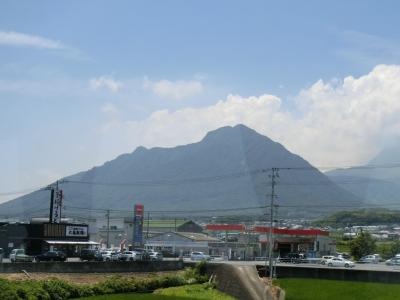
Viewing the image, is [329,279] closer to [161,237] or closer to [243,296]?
[243,296]

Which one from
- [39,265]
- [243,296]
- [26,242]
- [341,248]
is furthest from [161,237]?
[243,296]

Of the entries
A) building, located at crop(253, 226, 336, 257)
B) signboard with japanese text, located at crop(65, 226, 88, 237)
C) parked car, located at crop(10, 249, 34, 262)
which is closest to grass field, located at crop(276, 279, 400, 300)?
parked car, located at crop(10, 249, 34, 262)

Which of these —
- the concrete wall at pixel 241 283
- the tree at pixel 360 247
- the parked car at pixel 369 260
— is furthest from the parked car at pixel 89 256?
the tree at pixel 360 247

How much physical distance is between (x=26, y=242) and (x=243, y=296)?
144ft

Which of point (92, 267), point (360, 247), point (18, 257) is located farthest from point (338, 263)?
point (18, 257)

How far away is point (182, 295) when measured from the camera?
4109 centimetres

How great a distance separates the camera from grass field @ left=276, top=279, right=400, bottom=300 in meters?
36.4

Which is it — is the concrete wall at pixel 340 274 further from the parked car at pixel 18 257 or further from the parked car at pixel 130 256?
the parked car at pixel 18 257

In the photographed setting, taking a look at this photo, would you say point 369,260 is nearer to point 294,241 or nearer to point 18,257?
point 294,241

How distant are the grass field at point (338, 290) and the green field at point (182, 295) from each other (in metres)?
4.36

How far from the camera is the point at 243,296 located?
38438 millimetres

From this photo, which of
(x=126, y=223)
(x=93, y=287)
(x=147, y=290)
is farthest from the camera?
(x=126, y=223)

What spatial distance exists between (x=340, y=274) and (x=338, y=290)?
6126mm

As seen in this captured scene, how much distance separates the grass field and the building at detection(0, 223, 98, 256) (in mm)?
38971
